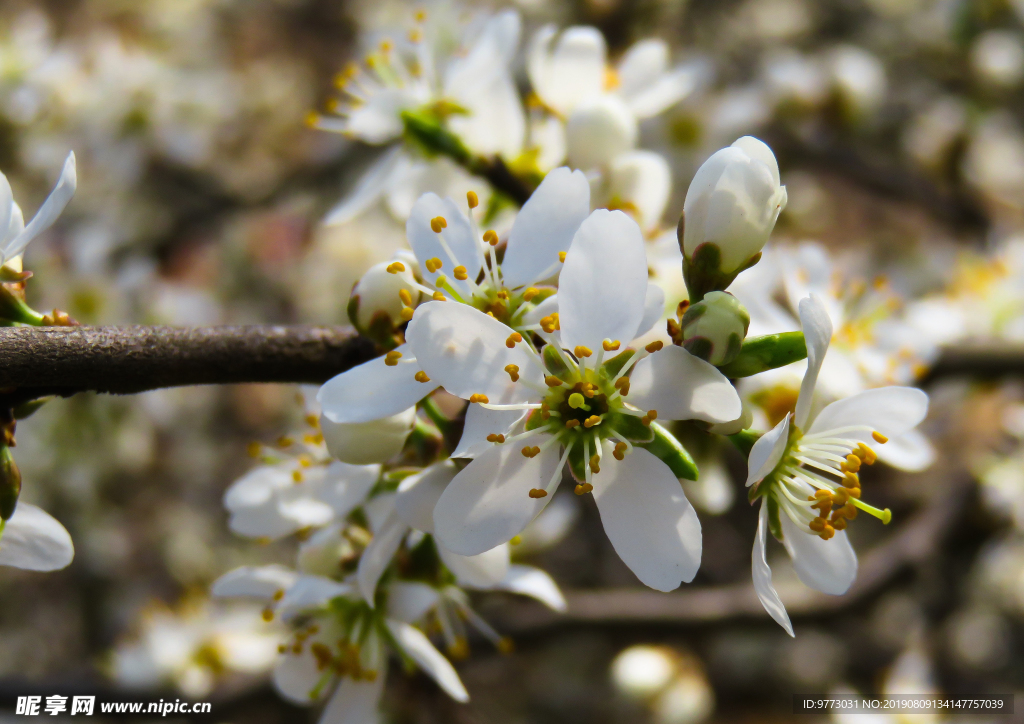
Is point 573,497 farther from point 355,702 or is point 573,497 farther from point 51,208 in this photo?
point 51,208

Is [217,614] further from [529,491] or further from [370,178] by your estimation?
[529,491]

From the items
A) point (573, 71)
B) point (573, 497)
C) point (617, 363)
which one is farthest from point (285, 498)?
point (573, 497)

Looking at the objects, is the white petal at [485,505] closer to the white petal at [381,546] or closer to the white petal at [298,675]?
the white petal at [381,546]

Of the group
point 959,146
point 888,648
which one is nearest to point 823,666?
point 888,648

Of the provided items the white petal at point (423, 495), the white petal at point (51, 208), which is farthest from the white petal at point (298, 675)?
the white petal at point (51, 208)

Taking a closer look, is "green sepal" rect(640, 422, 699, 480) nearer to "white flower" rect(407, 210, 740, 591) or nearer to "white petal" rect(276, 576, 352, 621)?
"white flower" rect(407, 210, 740, 591)

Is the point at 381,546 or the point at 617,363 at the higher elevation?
the point at 617,363
